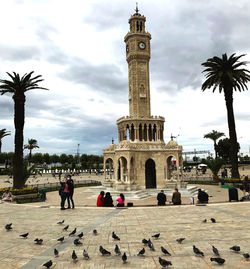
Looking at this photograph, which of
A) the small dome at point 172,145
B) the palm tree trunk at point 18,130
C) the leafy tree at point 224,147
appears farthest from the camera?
the leafy tree at point 224,147

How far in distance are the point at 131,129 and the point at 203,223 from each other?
925 inches

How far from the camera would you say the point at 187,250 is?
25.0 ft

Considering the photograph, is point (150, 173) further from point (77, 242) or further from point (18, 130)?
point (77, 242)

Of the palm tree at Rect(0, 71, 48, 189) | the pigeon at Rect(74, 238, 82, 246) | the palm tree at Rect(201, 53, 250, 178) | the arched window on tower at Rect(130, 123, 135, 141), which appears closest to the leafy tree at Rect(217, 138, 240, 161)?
the palm tree at Rect(201, 53, 250, 178)

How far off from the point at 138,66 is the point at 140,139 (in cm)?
1096

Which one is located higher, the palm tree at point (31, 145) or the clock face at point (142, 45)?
the clock face at point (142, 45)

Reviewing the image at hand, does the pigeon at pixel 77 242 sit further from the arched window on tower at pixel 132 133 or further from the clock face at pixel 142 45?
the clock face at pixel 142 45

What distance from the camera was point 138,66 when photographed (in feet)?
114

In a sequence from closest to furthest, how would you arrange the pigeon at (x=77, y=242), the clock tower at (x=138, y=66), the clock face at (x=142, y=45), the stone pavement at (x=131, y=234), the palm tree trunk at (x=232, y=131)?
1. the stone pavement at (x=131, y=234)
2. the pigeon at (x=77, y=242)
3. the palm tree trunk at (x=232, y=131)
4. the clock tower at (x=138, y=66)
5. the clock face at (x=142, y=45)

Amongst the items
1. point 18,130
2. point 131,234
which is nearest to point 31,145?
point 18,130

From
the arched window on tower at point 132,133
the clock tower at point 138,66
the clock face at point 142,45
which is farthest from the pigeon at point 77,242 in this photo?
the clock face at point 142,45

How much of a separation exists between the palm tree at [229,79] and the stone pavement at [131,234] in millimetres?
21178

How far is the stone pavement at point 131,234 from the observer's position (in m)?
6.93

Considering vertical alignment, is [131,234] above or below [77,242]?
below
